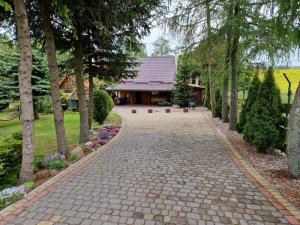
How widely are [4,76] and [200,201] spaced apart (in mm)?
17634

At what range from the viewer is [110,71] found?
11555mm

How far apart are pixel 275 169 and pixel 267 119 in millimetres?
1744

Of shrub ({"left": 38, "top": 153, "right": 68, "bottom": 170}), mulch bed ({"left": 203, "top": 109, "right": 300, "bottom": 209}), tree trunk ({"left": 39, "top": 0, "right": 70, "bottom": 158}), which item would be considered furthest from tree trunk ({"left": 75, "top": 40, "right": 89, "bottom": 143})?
mulch bed ({"left": 203, "top": 109, "right": 300, "bottom": 209})

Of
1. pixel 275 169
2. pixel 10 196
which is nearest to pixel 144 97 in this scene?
pixel 275 169

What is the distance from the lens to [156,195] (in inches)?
189

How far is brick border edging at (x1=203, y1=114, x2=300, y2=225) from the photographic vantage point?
13.3 feet

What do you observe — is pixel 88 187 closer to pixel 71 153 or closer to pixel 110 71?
pixel 71 153

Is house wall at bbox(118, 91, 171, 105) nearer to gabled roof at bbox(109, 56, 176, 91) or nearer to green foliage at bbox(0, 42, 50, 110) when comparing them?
gabled roof at bbox(109, 56, 176, 91)

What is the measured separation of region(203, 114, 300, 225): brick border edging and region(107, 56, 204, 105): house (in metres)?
24.8

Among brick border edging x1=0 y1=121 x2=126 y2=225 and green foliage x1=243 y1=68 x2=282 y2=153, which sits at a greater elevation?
green foliage x1=243 y1=68 x2=282 y2=153

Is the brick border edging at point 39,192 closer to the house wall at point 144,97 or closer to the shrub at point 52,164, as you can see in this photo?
the shrub at point 52,164

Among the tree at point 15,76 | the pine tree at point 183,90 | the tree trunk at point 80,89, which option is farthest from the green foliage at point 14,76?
the pine tree at point 183,90

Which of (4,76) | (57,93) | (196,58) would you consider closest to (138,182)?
(57,93)

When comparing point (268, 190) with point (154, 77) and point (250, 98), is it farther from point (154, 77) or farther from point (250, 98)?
point (154, 77)
